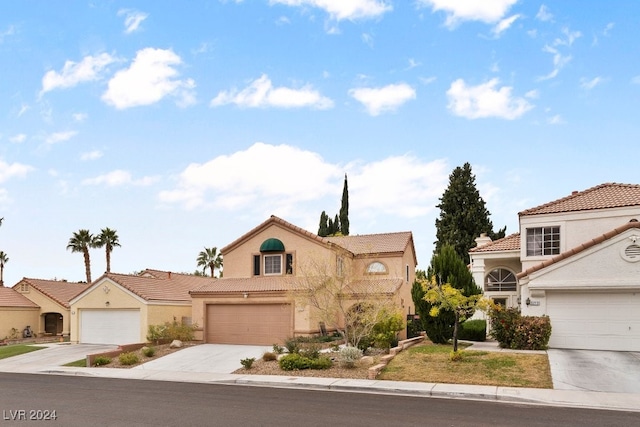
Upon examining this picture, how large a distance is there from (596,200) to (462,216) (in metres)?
22.4

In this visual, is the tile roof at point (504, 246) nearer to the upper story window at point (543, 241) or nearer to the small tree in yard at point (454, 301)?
the upper story window at point (543, 241)

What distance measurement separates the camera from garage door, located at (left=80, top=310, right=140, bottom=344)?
3434 cm

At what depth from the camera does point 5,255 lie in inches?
2837

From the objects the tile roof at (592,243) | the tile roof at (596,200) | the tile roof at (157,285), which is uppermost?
the tile roof at (596,200)

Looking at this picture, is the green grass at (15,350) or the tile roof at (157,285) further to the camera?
the tile roof at (157,285)

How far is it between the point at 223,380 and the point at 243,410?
6.52m

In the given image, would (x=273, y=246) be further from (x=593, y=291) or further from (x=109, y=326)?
(x=593, y=291)

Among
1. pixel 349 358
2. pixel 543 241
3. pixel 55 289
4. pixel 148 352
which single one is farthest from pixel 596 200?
pixel 55 289

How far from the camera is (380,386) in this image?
1848 centimetres

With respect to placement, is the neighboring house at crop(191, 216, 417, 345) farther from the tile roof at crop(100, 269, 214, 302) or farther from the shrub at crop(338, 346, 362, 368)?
the shrub at crop(338, 346, 362, 368)

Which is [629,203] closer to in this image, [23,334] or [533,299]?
[533,299]

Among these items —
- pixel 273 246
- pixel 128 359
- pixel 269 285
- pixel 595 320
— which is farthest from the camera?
pixel 273 246

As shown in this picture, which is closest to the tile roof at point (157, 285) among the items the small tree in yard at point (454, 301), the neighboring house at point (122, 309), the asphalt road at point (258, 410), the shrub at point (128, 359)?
the neighboring house at point (122, 309)

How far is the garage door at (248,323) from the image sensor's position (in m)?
30.9
